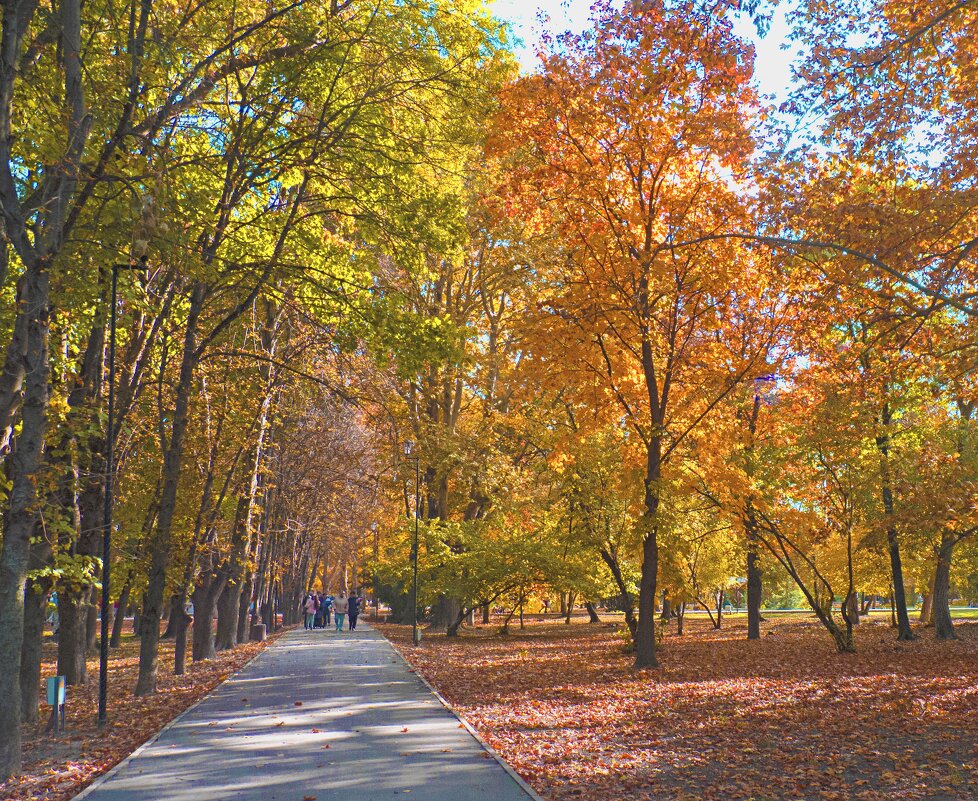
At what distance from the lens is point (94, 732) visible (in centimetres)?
1173

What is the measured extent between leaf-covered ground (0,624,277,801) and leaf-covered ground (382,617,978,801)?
14.2 feet

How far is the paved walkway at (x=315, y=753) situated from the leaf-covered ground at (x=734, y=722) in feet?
2.09

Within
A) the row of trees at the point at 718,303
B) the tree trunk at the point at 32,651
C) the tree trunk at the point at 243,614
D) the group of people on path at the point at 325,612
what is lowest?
the group of people on path at the point at 325,612

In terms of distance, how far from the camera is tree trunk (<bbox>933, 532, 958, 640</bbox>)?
25156 millimetres

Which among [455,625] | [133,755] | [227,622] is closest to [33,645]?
Answer: [133,755]

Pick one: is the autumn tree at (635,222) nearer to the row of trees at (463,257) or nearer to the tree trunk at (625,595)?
the row of trees at (463,257)

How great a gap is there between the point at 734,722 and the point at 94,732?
852 cm

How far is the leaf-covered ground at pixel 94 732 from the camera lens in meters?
8.47

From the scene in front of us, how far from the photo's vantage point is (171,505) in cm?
1539

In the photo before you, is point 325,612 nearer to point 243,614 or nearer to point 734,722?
point 243,614

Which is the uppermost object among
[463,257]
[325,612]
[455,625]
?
[463,257]

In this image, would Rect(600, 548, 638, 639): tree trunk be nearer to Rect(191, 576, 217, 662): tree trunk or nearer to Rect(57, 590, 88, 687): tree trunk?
Rect(191, 576, 217, 662): tree trunk

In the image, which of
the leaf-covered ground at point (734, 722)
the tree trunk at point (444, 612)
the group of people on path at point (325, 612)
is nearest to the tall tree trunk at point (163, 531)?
the leaf-covered ground at point (734, 722)

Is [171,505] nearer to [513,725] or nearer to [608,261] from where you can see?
[513,725]
